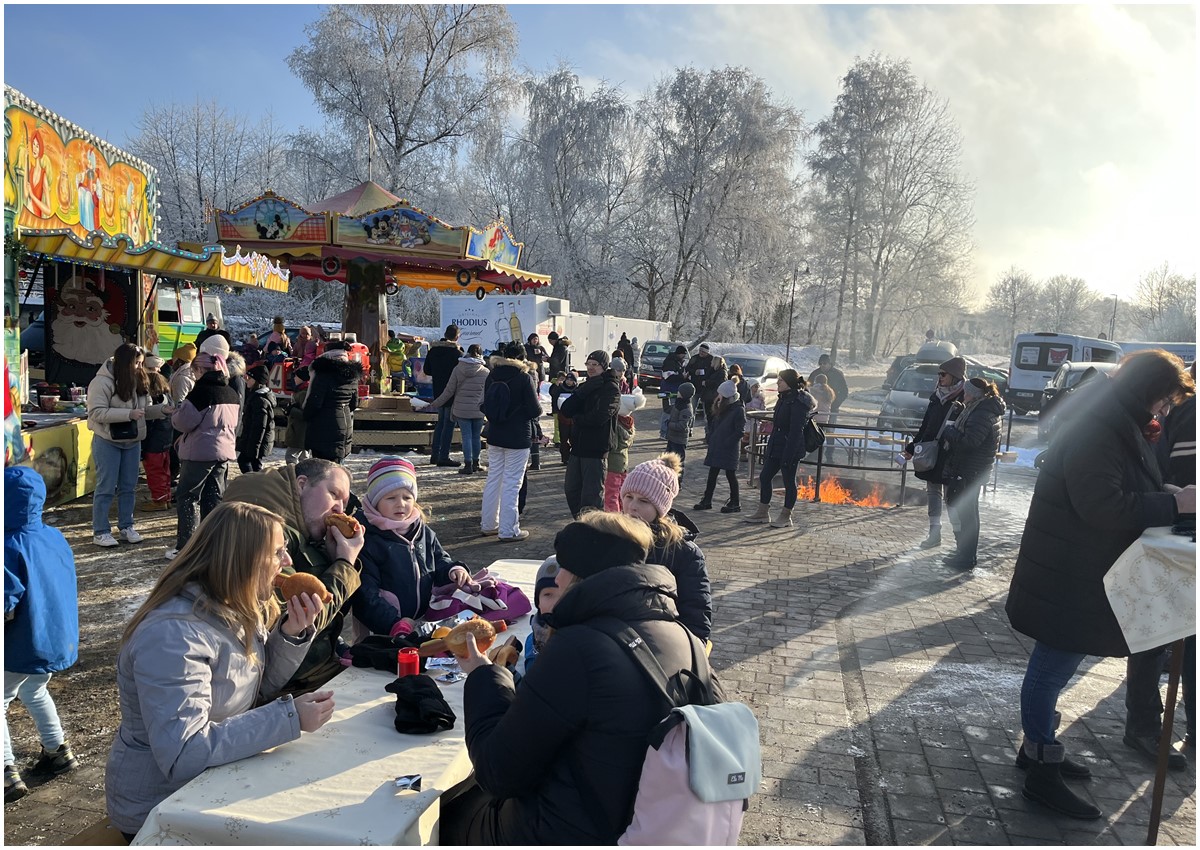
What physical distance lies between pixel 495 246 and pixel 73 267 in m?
8.00

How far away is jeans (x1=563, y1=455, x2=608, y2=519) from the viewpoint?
309 inches

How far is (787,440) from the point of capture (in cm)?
906

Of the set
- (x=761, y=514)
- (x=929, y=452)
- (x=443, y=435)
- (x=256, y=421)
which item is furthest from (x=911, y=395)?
(x=256, y=421)

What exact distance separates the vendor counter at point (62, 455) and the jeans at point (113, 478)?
1511 mm

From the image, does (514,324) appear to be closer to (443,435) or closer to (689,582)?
(443,435)

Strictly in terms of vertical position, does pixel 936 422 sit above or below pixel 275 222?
below

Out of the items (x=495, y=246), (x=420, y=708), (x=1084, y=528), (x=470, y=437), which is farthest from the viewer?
(x=495, y=246)

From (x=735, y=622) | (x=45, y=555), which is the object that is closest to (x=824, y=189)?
(x=735, y=622)

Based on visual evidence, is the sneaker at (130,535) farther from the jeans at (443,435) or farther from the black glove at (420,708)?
the black glove at (420,708)

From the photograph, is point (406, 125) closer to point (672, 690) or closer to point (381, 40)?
point (381, 40)

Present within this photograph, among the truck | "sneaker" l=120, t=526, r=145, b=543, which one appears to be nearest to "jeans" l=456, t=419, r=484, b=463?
"sneaker" l=120, t=526, r=145, b=543

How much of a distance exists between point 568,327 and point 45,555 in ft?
77.5

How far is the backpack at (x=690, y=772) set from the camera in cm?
201

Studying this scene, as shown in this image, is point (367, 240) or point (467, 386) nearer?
point (467, 386)
